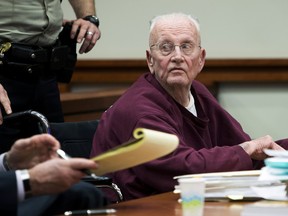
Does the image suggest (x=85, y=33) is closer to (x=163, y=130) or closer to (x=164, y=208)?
(x=163, y=130)

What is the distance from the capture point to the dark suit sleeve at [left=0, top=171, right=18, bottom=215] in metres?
1.95

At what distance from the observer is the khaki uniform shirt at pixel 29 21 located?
10.8ft

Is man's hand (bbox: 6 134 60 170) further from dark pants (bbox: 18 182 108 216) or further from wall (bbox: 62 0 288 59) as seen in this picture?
wall (bbox: 62 0 288 59)

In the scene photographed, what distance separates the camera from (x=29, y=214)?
2.00 m

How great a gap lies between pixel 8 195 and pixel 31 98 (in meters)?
1.46

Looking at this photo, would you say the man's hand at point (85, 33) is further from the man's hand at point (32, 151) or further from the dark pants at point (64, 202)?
the dark pants at point (64, 202)

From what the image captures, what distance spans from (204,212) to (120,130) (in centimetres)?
74

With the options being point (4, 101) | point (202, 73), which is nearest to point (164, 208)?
point (4, 101)

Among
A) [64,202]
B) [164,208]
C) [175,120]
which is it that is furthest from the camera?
[175,120]

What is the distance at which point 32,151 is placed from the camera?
6.91 ft

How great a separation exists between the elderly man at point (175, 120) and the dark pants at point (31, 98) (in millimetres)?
457

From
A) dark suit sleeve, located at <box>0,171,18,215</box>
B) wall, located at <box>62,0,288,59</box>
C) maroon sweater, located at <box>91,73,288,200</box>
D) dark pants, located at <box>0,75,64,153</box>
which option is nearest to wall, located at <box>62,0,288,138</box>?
wall, located at <box>62,0,288,59</box>

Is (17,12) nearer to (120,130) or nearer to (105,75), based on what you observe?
(120,130)

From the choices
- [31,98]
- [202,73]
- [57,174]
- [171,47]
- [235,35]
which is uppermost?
[171,47]
